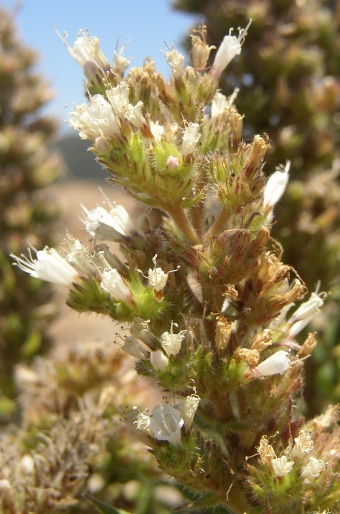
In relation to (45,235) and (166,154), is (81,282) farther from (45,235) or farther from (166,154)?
(45,235)

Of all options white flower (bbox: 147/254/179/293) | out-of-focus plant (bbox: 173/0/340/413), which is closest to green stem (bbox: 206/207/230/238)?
white flower (bbox: 147/254/179/293)

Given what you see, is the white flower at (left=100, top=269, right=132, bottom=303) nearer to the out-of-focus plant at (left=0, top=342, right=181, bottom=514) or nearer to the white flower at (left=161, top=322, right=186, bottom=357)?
the white flower at (left=161, top=322, right=186, bottom=357)

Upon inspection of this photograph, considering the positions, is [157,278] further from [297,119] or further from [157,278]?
[297,119]

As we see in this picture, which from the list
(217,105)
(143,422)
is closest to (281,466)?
(143,422)

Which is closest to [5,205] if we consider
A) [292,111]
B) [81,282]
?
[292,111]

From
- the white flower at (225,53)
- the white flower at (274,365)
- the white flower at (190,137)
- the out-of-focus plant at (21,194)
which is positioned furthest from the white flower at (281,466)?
the out-of-focus plant at (21,194)
